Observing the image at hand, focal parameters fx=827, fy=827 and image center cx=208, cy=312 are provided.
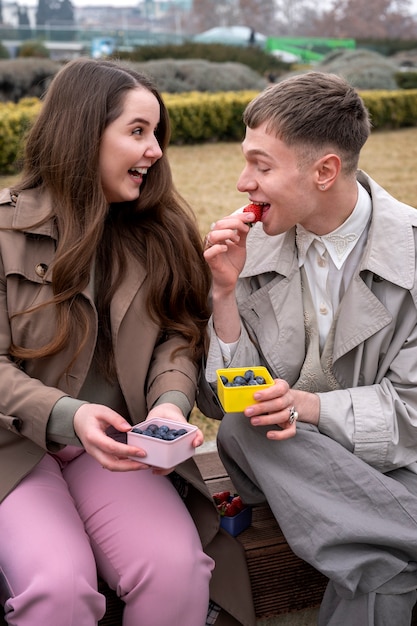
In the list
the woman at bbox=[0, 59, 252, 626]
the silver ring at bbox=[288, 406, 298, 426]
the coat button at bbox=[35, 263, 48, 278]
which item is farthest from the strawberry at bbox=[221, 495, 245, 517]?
the coat button at bbox=[35, 263, 48, 278]

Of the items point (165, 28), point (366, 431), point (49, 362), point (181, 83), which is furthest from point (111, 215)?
point (165, 28)

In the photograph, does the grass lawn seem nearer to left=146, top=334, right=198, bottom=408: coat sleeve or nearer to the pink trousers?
left=146, top=334, right=198, bottom=408: coat sleeve

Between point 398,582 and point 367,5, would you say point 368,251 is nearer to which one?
point 398,582

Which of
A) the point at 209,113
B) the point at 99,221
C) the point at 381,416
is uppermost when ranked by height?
the point at 99,221

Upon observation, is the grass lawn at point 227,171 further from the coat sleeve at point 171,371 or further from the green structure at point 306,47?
the green structure at point 306,47

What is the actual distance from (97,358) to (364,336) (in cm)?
78

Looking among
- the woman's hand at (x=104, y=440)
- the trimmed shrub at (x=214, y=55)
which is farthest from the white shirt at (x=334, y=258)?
the trimmed shrub at (x=214, y=55)

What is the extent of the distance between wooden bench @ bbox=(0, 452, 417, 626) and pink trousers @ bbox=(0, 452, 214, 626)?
28cm

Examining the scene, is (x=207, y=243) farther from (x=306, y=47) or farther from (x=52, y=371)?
(x=306, y=47)

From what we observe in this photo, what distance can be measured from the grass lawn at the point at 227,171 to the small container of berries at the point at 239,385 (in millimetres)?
5424

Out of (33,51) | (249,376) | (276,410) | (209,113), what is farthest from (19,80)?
(276,410)

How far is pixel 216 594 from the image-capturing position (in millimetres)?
2242

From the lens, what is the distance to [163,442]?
78.2 inches

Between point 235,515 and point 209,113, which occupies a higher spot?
point 235,515
